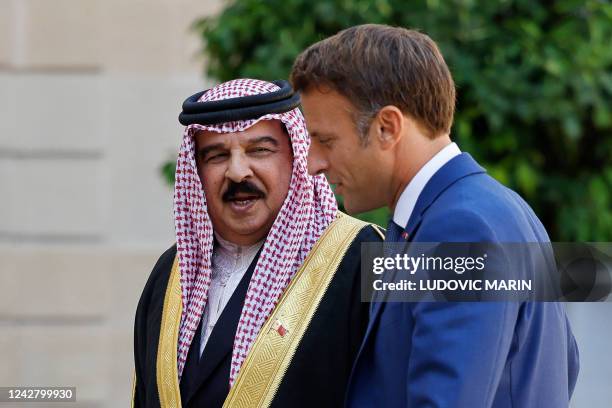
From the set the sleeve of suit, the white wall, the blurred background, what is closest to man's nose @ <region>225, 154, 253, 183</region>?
the sleeve of suit

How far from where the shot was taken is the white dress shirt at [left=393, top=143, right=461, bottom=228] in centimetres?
216

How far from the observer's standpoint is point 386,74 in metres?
2.17

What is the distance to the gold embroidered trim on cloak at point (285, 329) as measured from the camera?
8.90 feet

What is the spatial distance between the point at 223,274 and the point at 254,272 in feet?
0.51

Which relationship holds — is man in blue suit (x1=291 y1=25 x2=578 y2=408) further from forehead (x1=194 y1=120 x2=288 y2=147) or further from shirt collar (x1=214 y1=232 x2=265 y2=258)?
shirt collar (x1=214 y1=232 x2=265 y2=258)

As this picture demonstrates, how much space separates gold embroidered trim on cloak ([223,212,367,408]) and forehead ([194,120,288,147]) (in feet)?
1.11

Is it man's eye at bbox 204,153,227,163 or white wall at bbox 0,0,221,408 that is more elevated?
white wall at bbox 0,0,221,408

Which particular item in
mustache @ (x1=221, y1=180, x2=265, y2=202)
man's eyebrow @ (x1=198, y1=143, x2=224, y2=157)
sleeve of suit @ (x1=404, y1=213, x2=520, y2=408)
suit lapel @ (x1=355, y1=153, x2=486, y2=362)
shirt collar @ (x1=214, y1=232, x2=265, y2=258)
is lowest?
sleeve of suit @ (x1=404, y1=213, x2=520, y2=408)

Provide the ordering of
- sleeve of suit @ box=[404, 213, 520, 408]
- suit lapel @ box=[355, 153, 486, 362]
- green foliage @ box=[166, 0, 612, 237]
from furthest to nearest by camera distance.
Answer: green foliage @ box=[166, 0, 612, 237], suit lapel @ box=[355, 153, 486, 362], sleeve of suit @ box=[404, 213, 520, 408]

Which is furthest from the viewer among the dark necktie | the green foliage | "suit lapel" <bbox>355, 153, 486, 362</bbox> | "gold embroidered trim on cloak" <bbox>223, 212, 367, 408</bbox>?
the green foliage

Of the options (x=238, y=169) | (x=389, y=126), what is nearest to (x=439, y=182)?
(x=389, y=126)

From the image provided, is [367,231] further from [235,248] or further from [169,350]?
[169,350]

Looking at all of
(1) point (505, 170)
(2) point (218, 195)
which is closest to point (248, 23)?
(1) point (505, 170)

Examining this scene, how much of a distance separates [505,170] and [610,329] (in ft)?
2.80
